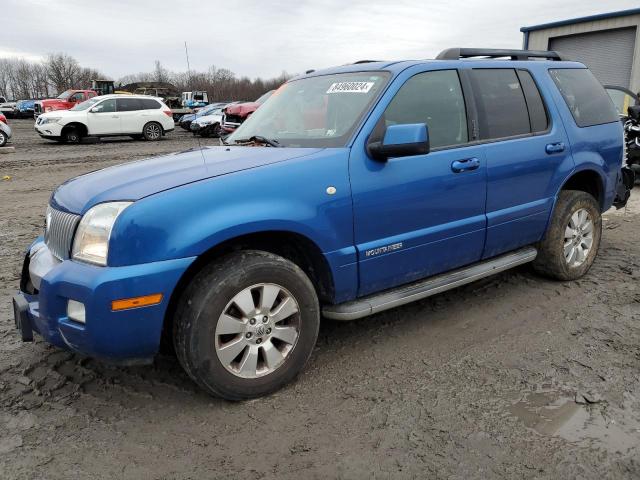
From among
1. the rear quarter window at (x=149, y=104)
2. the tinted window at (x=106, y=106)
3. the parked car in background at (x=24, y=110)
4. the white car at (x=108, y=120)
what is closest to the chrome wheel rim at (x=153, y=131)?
the white car at (x=108, y=120)

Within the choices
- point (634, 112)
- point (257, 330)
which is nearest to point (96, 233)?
point (257, 330)

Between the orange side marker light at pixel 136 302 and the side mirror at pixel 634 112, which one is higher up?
the side mirror at pixel 634 112

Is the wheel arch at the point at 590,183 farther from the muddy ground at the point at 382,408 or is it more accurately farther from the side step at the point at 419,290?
the muddy ground at the point at 382,408

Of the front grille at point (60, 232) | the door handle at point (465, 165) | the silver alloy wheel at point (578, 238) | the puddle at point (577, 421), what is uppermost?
the door handle at point (465, 165)

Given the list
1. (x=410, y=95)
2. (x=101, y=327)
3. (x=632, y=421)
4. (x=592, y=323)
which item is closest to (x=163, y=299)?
(x=101, y=327)

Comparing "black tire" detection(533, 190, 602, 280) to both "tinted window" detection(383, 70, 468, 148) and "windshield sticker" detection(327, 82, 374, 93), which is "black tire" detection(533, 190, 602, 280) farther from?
"windshield sticker" detection(327, 82, 374, 93)

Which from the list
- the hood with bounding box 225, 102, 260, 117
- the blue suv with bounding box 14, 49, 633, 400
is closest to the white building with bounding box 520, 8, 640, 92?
the hood with bounding box 225, 102, 260, 117

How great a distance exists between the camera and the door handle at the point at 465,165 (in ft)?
11.5

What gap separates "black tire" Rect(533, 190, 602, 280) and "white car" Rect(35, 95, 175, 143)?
18.0 m

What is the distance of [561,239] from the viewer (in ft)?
14.6

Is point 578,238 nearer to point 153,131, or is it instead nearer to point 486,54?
point 486,54

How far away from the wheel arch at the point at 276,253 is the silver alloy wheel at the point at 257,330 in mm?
269

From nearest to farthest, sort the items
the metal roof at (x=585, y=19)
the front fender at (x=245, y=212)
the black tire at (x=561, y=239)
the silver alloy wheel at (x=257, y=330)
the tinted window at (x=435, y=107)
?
the front fender at (x=245, y=212), the silver alloy wheel at (x=257, y=330), the tinted window at (x=435, y=107), the black tire at (x=561, y=239), the metal roof at (x=585, y=19)

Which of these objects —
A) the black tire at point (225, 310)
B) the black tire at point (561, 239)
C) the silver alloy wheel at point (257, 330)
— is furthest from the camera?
the black tire at point (561, 239)
